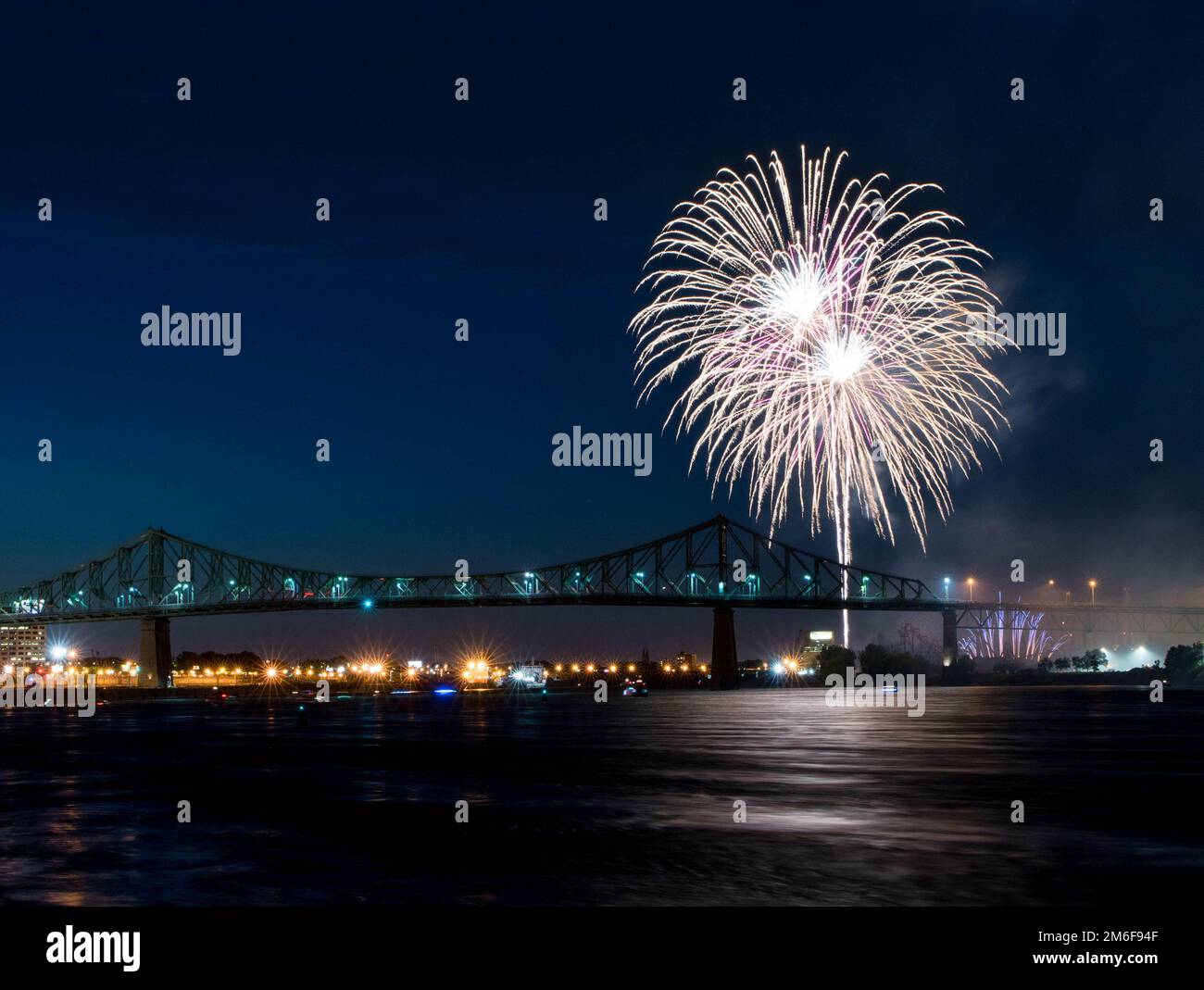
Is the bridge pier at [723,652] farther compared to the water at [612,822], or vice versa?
the bridge pier at [723,652]

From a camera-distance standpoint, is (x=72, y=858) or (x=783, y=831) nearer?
(x=72, y=858)

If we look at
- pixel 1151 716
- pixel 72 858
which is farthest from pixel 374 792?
pixel 1151 716

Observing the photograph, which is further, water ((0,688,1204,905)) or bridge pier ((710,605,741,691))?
bridge pier ((710,605,741,691))
